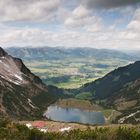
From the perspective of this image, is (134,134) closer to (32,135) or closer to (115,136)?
(115,136)

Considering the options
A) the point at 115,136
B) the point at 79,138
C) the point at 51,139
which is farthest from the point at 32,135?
the point at 115,136

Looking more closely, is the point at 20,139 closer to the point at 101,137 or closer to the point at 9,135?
the point at 9,135

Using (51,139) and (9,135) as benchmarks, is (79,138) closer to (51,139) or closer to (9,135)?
(51,139)

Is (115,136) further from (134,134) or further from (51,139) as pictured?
(51,139)

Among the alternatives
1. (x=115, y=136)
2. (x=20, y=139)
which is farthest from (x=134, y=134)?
(x=20, y=139)

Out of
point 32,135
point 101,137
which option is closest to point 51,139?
point 32,135
